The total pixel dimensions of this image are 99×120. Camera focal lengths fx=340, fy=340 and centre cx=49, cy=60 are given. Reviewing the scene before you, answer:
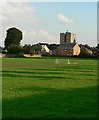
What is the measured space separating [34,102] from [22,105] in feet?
2.50

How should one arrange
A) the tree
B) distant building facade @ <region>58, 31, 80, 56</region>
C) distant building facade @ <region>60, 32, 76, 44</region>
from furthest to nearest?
distant building facade @ <region>60, 32, 76, 44</region>
distant building facade @ <region>58, 31, 80, 56</region>
the tree

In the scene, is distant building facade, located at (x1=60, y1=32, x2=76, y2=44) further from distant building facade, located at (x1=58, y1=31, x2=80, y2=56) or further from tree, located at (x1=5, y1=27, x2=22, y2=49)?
tree, located at (x1=5, y1=27, x2=22, y2=49)

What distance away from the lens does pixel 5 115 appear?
934 cm

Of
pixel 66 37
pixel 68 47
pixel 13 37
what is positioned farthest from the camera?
pixel 66 37

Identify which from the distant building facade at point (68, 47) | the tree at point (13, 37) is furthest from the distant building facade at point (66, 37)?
the tree at point (13, 37)

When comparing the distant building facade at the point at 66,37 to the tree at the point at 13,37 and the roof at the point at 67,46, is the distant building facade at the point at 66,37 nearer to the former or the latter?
the roof at the point at 67,46

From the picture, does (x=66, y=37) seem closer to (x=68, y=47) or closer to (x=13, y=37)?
(x=68, y=47)

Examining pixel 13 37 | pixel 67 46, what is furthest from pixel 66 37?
pixel 13 37

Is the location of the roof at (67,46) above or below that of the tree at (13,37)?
below

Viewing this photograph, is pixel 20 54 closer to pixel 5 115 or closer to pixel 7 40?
pixel 7 40

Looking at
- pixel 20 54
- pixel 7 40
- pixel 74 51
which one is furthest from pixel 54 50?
pixel 20 54

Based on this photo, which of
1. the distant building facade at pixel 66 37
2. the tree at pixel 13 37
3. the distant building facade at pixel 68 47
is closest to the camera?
the tree at pixel 13 37

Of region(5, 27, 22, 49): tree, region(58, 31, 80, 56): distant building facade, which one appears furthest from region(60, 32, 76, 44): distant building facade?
region(5, 27, 22, 49): tree

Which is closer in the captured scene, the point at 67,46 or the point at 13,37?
the point at 13,37
